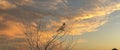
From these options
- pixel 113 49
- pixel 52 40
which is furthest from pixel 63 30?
pixel 113 49

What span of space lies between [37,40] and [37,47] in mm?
661

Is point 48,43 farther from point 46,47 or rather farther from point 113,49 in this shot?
point 113,49

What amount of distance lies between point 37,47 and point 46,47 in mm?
865

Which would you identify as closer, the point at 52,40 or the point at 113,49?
the point at 52,40

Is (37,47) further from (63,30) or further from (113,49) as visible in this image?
(113,49)

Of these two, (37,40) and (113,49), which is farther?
(113,49)

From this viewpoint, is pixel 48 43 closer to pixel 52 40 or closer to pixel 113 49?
pixel 52 40

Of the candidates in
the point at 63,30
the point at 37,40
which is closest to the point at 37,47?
the point at 37,40

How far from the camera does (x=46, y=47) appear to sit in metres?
26.5

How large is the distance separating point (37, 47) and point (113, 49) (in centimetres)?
1720

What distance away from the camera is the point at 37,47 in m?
26.6

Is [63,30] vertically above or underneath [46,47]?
above

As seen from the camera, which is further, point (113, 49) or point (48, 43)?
point (113, 49)

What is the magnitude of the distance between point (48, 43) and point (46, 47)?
0.47m
